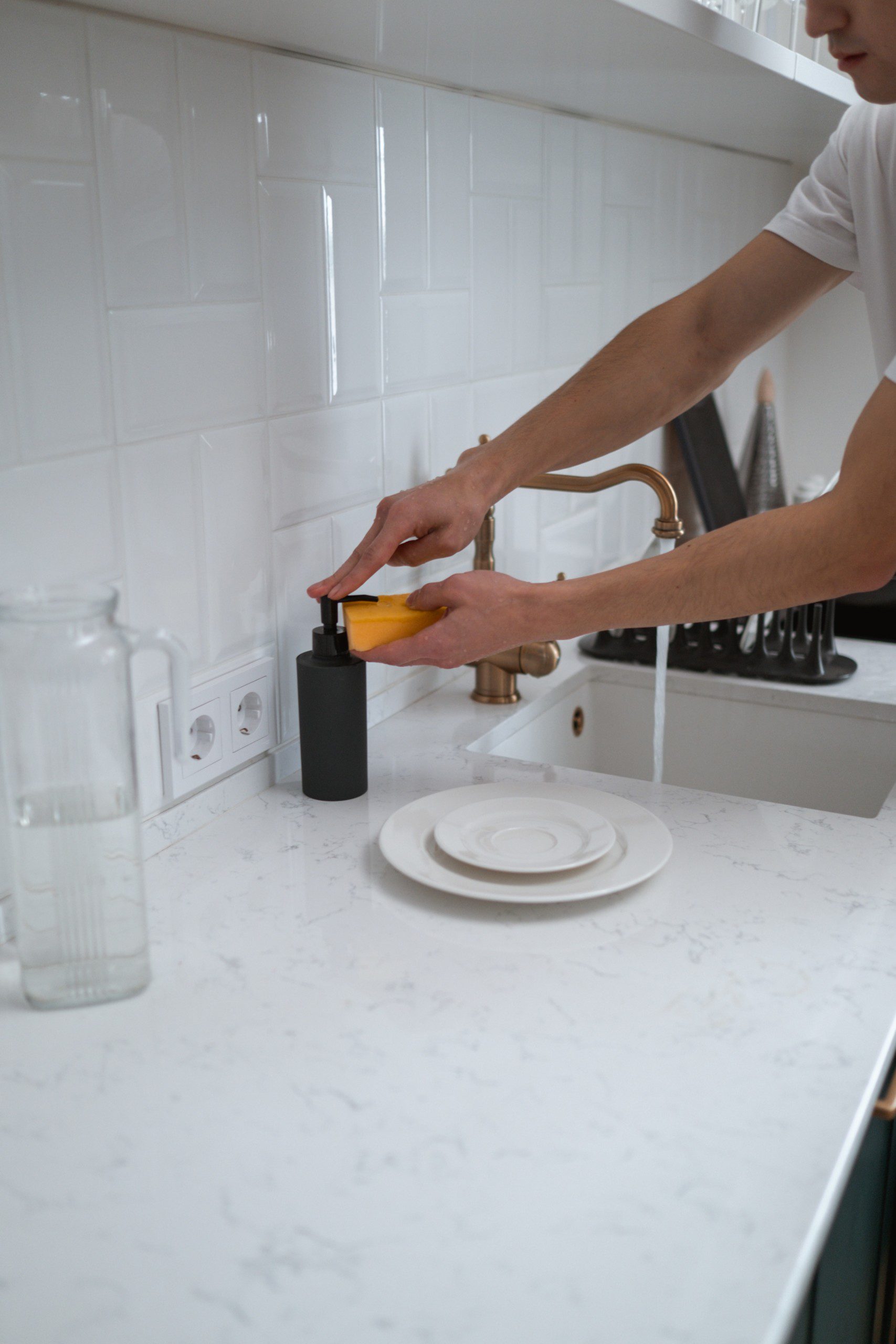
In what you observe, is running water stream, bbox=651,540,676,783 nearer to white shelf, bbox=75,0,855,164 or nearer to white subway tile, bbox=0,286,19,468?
white shelf, bbox=75,0,855,164

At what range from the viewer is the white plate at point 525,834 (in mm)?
949

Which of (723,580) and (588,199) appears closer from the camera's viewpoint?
(723,580)

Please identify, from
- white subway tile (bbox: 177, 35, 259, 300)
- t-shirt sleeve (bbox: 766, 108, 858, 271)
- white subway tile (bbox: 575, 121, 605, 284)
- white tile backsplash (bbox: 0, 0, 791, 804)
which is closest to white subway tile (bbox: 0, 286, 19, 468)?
white tile backsplash (bbox: 0, 0, 791, 804)

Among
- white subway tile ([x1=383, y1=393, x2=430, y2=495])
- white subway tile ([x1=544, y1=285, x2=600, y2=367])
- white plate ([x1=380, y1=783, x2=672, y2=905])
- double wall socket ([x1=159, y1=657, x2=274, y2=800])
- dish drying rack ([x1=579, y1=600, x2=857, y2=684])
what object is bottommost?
white plate ([x1=380, y1=783, x2=672, y2=905])

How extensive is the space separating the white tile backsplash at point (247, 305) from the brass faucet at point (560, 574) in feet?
0.32

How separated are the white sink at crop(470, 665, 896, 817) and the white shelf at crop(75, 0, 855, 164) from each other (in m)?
0.72

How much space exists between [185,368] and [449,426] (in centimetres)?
50

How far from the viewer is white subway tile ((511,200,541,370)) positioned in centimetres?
154

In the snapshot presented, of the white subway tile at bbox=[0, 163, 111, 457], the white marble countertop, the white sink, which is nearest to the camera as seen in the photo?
the white marble countertop

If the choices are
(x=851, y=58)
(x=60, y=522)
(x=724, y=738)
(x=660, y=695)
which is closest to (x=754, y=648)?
(x=724, y=738)

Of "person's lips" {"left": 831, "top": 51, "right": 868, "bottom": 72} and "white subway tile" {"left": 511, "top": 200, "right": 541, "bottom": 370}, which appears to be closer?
"person's lips" {"left": 831, "top": 51, "right": 868, "bottom": 72}

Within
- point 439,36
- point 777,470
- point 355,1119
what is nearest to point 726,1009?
point 355,1119

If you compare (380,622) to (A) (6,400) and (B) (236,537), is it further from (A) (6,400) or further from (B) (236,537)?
(A) (6,400)

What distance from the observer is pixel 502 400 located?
1.56 metres
